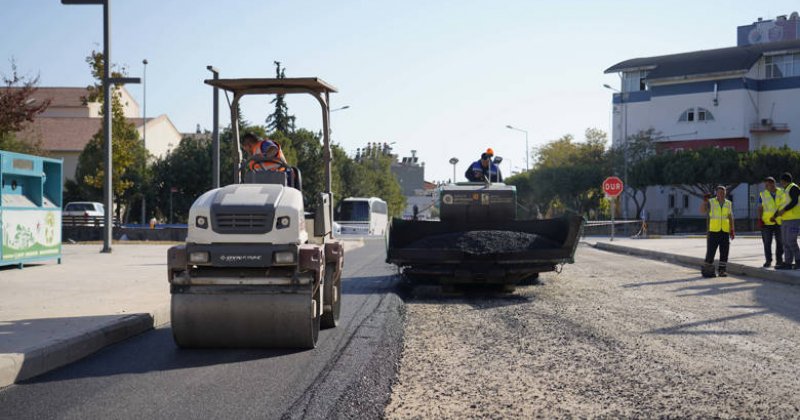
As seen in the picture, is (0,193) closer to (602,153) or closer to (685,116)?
(685,116)

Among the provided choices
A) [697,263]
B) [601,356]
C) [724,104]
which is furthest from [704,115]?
[601,356]

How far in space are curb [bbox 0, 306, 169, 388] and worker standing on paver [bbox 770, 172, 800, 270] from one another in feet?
40.7

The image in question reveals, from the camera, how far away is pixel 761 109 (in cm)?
6775

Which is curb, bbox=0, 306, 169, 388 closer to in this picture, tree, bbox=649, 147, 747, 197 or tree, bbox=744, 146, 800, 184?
tree, bbox=649, 147, 747, 197

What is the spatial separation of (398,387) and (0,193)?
12.5m

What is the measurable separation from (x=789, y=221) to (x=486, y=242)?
7.29 metres

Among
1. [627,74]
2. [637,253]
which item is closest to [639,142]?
[627,74]

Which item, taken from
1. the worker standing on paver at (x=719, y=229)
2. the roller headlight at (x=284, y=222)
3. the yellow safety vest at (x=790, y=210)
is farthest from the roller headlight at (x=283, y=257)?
the yellow safety vest at (x=790, y=210)

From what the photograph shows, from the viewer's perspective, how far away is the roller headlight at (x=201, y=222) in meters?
7.71

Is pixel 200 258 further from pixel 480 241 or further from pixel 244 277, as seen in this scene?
pixel 480 241

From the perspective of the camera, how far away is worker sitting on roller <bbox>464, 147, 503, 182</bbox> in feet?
51.3

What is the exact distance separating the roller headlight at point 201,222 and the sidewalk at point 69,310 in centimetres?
154

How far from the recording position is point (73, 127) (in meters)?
74.1

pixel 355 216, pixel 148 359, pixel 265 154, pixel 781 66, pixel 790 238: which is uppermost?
pixel 781 66
